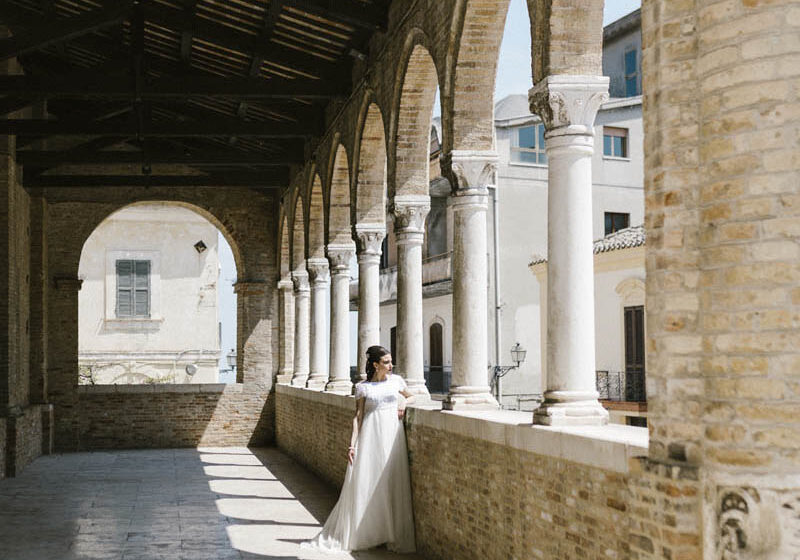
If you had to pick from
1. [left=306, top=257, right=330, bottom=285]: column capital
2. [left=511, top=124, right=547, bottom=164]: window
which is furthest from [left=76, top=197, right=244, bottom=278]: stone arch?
[left=511, top=124, right=547, bottom=164]: window

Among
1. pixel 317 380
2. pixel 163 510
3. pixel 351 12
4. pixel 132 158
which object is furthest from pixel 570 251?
pixel 132 158

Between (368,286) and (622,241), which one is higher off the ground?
(622,241)

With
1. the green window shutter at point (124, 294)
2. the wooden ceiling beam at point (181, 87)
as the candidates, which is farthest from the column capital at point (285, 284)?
the wooden ceiling beam at point (181, 87)

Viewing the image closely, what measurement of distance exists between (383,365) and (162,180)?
422 inches

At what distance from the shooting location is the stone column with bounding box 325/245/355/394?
1455cm

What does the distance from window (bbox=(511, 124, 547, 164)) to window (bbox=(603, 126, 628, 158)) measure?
140 centimetres

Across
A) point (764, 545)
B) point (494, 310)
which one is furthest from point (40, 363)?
point (764, 545)

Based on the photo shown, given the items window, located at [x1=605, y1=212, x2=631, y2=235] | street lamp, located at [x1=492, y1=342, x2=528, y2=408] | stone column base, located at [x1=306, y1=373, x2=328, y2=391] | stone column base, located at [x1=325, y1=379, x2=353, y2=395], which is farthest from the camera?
window, located at [x1=605, y1=212, x2=631, y2=235]

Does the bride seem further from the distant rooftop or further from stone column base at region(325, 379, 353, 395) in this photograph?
the distant rooftop

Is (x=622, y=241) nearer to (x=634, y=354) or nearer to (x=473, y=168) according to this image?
(x=634, y=354)

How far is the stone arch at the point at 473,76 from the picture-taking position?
26.7 feet

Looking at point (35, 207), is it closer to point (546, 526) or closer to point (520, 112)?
point (520, 112)

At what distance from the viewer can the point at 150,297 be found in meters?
27.3

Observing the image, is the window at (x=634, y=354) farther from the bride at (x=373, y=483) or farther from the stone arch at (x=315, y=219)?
the bride at (x=373, y=483)
